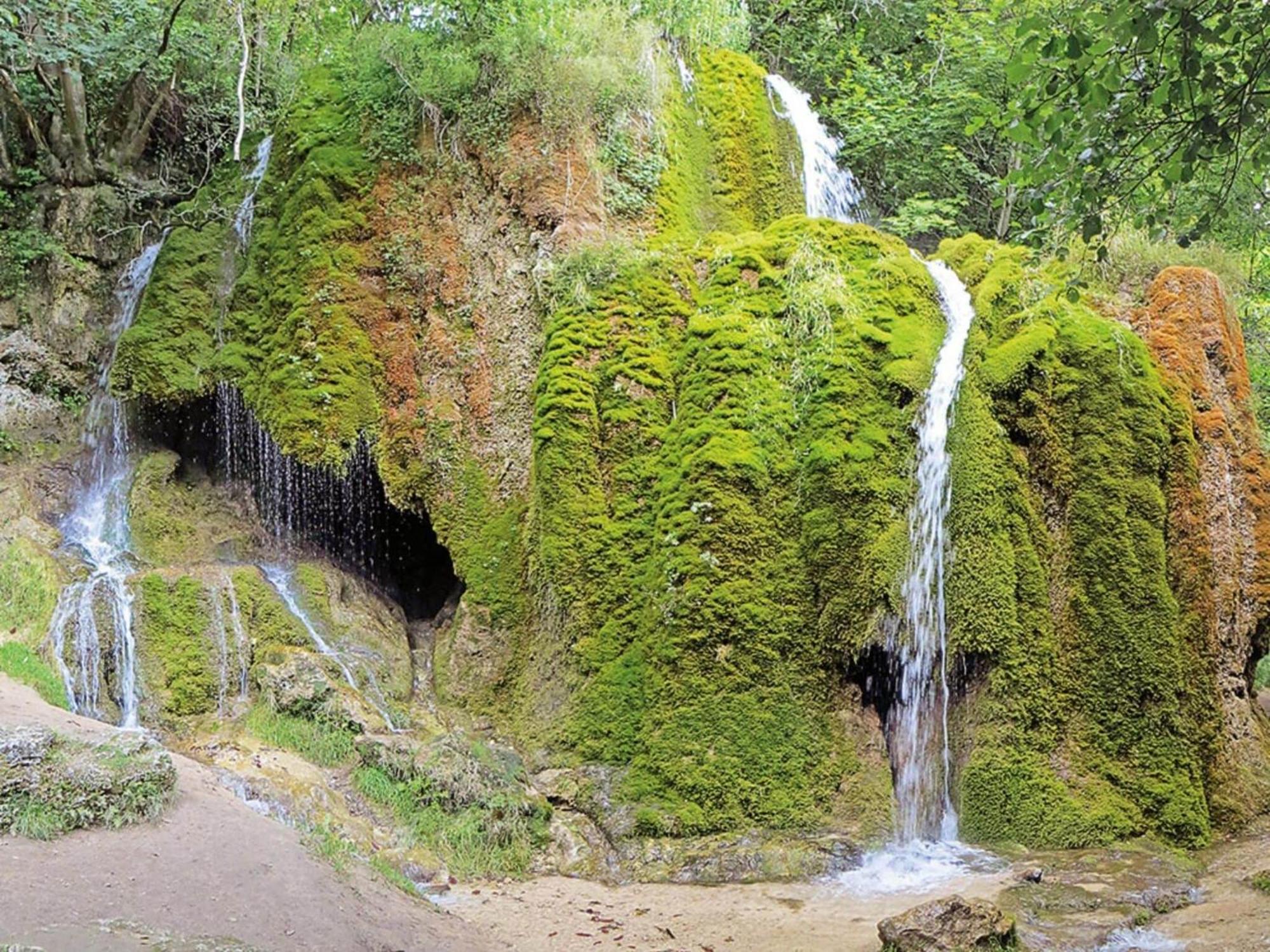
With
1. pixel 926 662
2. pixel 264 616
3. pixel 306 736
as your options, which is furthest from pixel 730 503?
pixel 264 616

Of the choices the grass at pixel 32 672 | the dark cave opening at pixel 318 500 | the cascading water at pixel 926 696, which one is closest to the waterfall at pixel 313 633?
the dark cave opening at pixel 318 500

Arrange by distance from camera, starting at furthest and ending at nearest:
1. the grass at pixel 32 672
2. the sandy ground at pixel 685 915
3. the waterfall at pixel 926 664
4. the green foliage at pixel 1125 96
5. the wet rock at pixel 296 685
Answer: the wet rock at pixel 296 685 < the grass at pixel 32 672 < the waterfall at pixel 926 664 < the sandy ground at pixel 685 915 < the green foliage at pixel 1125 96

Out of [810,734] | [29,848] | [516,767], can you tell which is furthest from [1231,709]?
[29,848]

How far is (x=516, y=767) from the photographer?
356 inches

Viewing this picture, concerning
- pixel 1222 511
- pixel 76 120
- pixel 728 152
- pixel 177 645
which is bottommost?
pixel 177 645

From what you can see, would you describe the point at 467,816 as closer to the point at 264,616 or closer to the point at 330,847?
the point at 330,847

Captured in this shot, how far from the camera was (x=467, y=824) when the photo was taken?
8094mm

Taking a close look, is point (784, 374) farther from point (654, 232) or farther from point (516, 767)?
point (516, 767)

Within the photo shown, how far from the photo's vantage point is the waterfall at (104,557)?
945 cm

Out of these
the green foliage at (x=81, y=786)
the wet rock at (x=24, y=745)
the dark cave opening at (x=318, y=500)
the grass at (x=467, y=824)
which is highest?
the dark cave opening at (x=318, y=500)

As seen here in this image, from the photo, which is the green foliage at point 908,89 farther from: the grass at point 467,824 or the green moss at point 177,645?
the green moss at point 177,645

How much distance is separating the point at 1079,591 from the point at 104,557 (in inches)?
383

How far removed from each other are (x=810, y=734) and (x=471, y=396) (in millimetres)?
5278

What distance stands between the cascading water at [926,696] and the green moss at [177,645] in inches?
235
